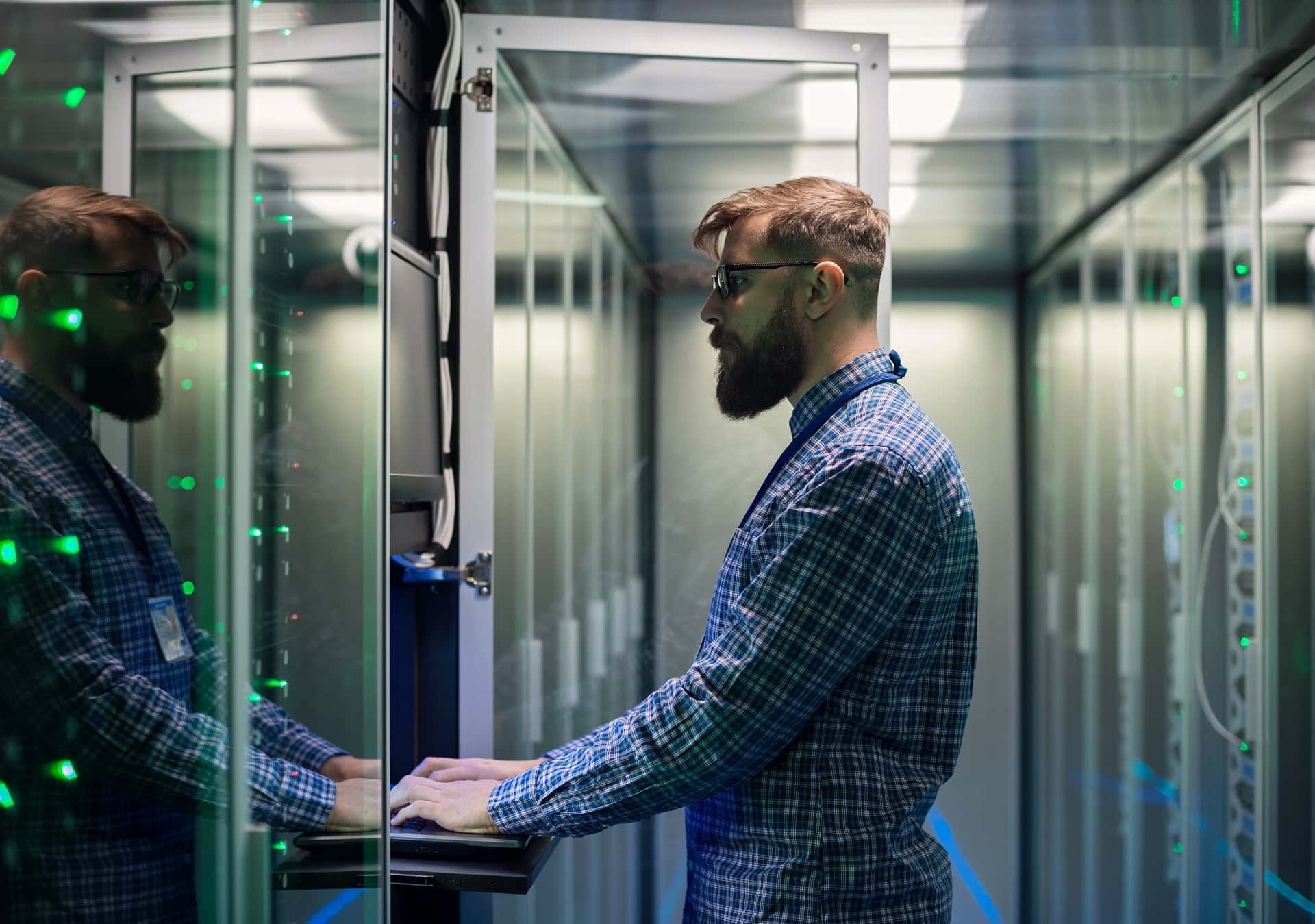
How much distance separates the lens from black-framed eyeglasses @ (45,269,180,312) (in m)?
0.65

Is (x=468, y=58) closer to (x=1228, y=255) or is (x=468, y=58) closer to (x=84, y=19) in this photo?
(x=84, y=19)

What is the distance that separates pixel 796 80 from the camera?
6.73ft

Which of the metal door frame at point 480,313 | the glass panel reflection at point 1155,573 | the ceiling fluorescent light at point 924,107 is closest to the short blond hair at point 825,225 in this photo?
the metal door frame at point 480,313

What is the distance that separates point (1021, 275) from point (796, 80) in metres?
2.00

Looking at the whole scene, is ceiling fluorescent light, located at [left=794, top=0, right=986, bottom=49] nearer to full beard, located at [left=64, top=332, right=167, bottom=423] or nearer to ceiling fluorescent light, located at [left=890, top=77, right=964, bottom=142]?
ceiling fluorescent light, located at [left=890, top=77, right=964, bottom=142]

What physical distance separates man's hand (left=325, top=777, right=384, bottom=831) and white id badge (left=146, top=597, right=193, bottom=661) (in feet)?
1.01

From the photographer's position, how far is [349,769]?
1034mm

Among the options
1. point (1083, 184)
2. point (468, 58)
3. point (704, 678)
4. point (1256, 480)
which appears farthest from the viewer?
point (1083, 184)

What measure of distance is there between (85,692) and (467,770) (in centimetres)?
87

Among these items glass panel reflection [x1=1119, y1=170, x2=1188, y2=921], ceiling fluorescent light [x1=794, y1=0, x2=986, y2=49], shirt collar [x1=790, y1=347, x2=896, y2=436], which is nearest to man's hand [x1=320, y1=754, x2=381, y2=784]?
shirt collar [x1=790, y1=347, x2=896, y2=436]

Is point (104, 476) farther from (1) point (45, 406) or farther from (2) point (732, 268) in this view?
(2) point (732, 268)

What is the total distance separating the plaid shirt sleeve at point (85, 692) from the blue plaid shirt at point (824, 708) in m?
0.51

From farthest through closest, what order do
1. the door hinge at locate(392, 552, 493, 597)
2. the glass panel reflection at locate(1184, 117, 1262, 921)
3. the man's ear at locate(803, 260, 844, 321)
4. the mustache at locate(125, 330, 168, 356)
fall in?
the glass panel reflection at locate(1184, 117, 1262, 921), the door hinge at locate(392, 552, 493, 597), the man's ear at locate(803, 260, 844, 321), the mustache at locate(125, 330, 168, 356)

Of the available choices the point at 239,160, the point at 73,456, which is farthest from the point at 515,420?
Answer: the point at 73,456
